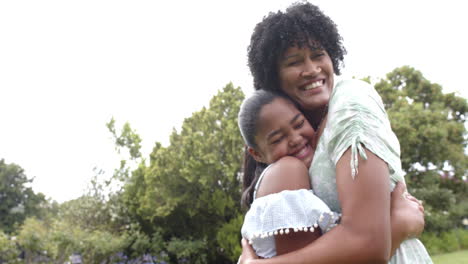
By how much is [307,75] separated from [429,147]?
13.0 metres

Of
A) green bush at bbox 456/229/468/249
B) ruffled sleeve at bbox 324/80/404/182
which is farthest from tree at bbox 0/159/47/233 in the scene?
ruffled sleeve at bbox 324/80/404/182

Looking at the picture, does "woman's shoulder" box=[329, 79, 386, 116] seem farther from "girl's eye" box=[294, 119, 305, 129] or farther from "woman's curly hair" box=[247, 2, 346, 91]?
"woman's curly hair" box=[247, 2, 346, 91]

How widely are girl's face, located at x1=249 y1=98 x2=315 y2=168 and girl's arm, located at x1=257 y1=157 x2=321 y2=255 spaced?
0.35ft

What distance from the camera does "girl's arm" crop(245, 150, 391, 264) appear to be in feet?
4.30

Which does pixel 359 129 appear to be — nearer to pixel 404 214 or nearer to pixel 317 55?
pixel 404 214

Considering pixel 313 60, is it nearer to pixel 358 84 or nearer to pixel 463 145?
pixel 358 84

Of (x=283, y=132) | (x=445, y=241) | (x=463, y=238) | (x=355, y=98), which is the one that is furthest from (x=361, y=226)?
(x=463, y=238)

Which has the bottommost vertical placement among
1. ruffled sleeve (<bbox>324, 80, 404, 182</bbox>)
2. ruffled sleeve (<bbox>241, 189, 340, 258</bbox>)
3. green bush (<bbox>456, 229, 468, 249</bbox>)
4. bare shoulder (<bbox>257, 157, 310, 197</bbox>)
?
green bush (<bbox>456, 229, 468, 249</bbox>)

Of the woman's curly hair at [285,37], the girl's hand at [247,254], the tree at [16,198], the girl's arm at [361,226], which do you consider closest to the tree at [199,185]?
the woman's curly hair at [285,37]

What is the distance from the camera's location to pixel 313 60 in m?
1.79

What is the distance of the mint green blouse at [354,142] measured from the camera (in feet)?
4.60

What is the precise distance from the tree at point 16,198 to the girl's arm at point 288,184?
108 feet

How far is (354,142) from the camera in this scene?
1.38 m

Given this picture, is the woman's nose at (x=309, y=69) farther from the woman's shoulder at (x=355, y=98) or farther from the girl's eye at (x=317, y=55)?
the woman's shoulder at (x=355, y=98)
